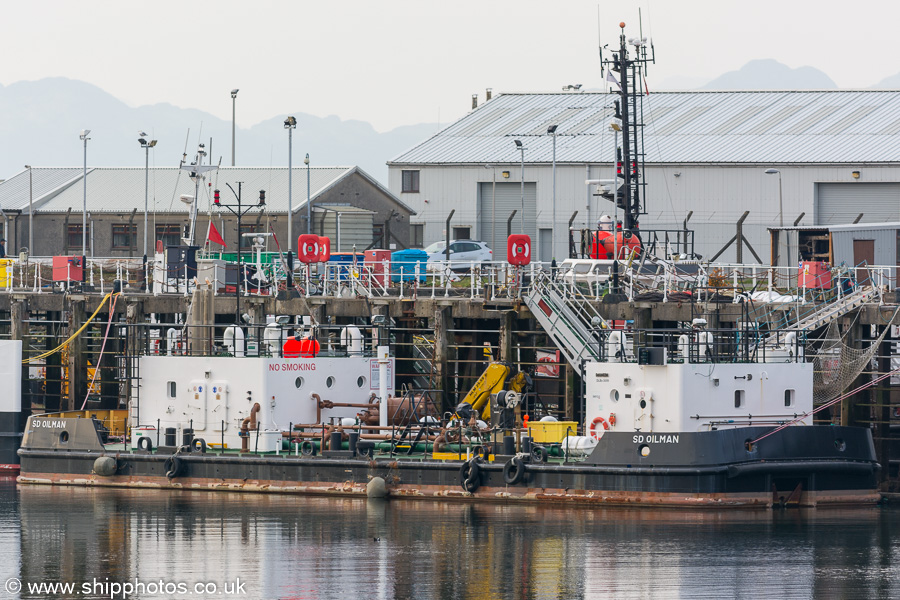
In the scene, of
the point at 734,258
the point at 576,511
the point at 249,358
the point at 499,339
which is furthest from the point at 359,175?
the point at 576,511

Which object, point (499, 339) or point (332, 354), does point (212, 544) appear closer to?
point (332, 354)

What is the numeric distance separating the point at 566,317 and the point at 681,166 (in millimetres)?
21923

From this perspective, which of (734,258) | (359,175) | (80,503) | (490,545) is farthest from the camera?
(359,175)

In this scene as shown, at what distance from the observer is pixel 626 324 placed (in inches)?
1388

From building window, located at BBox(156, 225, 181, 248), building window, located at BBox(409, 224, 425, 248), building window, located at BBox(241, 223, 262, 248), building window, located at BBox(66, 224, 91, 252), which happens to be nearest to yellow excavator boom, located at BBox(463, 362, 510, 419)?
building window, located at BBox(241, 223, 262, 248)

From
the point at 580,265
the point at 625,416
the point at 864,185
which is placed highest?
the point at 864,185

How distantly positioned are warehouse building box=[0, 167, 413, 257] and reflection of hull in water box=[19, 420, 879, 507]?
27.1 meters

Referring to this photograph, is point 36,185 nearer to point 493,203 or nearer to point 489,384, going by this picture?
point 493,203

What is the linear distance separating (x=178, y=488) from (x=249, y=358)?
3028 millimetres

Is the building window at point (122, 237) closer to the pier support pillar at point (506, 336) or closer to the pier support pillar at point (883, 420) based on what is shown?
the pier support pillar at point (506, 336)

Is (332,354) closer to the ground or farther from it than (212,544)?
farther from it

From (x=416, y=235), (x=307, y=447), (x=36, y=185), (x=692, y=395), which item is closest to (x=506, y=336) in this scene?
(x=307, y=447)

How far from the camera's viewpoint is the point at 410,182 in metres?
59.1

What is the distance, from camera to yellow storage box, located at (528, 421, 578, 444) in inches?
1169
